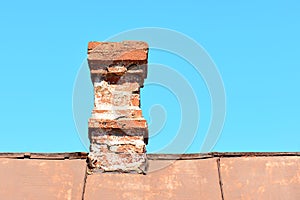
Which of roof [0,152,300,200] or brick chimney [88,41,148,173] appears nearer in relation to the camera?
roof [0,152,300,200]

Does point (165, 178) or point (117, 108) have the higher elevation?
point (117, 108)

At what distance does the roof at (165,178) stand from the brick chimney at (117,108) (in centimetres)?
14

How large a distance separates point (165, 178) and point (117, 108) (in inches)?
29.2

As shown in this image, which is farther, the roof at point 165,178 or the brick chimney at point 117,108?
the brick chimney at point 117,108

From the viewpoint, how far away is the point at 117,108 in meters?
4.50

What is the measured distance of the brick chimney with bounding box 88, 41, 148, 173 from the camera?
4395 millimetres

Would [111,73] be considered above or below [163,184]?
above

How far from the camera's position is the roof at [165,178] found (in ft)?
13.5

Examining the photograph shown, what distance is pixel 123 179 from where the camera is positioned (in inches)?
169

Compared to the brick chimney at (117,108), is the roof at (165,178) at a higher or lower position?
lower

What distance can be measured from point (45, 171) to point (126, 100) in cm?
92

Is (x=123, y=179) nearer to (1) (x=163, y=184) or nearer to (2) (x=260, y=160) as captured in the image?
(1) (x=163, y=184)

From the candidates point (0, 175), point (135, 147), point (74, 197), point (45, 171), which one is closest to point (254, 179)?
point (135, 147)

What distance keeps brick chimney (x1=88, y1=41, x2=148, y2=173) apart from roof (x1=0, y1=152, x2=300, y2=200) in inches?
5.3
